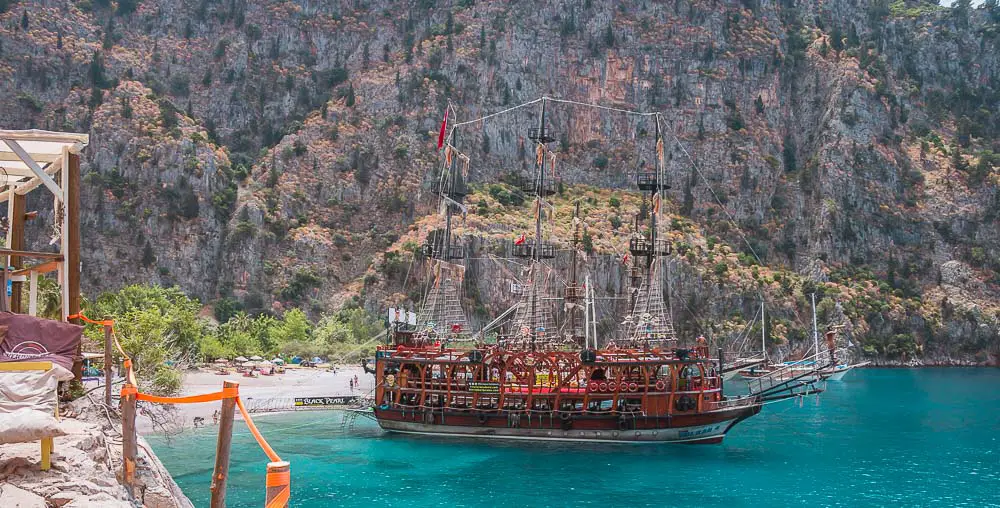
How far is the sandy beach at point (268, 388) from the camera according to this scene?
53.9 m

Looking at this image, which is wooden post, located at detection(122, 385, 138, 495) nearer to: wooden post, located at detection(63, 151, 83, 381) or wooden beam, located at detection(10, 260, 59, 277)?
wooden post, located at detection(63, 151, 83, 381)

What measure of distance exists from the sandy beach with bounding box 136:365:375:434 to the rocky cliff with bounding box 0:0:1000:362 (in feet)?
110

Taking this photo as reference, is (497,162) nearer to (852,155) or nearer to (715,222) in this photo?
(715,222)

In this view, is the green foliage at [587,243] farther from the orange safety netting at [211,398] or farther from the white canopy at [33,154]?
the orange safety netting at [211,398]

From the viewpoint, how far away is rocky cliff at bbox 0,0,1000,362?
121750mm

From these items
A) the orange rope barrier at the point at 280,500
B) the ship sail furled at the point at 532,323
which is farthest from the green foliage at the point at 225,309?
the orange rope barrier at the point at 280,500

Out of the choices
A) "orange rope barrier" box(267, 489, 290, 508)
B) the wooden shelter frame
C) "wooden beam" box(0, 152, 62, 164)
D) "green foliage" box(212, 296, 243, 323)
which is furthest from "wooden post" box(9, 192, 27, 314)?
"green foliage" box(212, 296, 243, 323)

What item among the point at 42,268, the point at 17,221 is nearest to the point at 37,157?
the point at 17,221

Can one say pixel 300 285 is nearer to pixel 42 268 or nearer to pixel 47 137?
pixel 42 268

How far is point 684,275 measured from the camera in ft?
403

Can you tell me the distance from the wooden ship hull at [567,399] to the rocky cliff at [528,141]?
6429cm

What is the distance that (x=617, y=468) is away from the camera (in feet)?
132

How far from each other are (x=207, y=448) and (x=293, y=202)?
8917 centimetres

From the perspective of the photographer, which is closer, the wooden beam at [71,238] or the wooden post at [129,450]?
the wooden post at [129,450]
